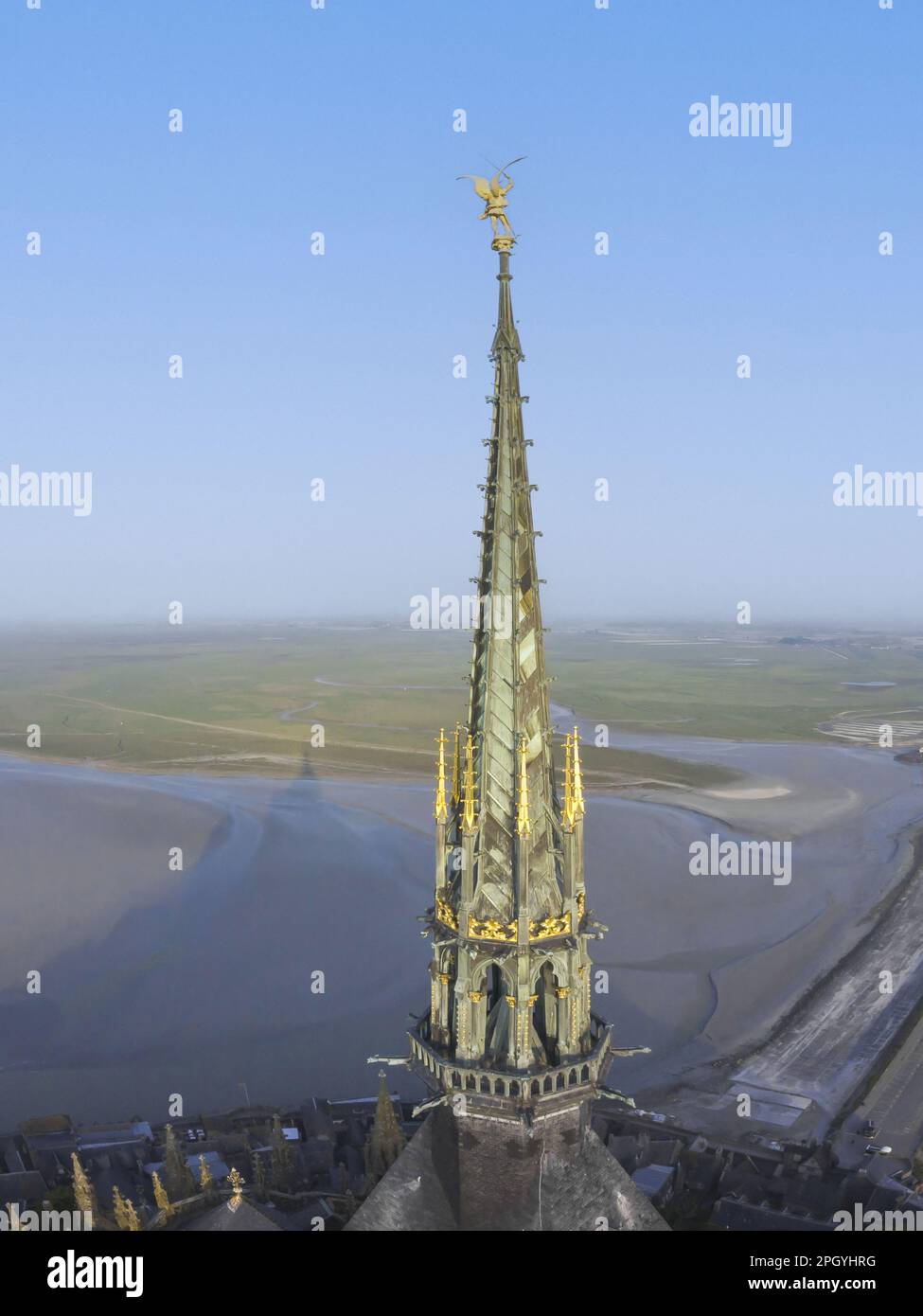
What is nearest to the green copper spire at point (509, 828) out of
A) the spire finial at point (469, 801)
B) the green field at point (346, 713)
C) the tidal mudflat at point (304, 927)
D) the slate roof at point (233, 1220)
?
the spire finial at point (469, 801)

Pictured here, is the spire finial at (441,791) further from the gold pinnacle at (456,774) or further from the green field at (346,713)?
the green field at (346,713)

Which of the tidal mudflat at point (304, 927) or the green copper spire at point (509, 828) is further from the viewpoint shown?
the tidal mudflat at point (304, 927)

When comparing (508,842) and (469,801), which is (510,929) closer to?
(508,842)

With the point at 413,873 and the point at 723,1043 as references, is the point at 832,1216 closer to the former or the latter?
the point at 723,1043

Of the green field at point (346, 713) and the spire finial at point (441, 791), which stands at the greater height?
the spire finial at point (441, 791)

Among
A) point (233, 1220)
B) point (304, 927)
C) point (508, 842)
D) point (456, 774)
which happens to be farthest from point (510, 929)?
point (304, 927)

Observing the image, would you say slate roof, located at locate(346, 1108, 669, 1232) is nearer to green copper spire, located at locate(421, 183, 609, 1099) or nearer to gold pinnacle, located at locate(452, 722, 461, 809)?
green copper spire, located at locate(421, 183, 609, 1099)
